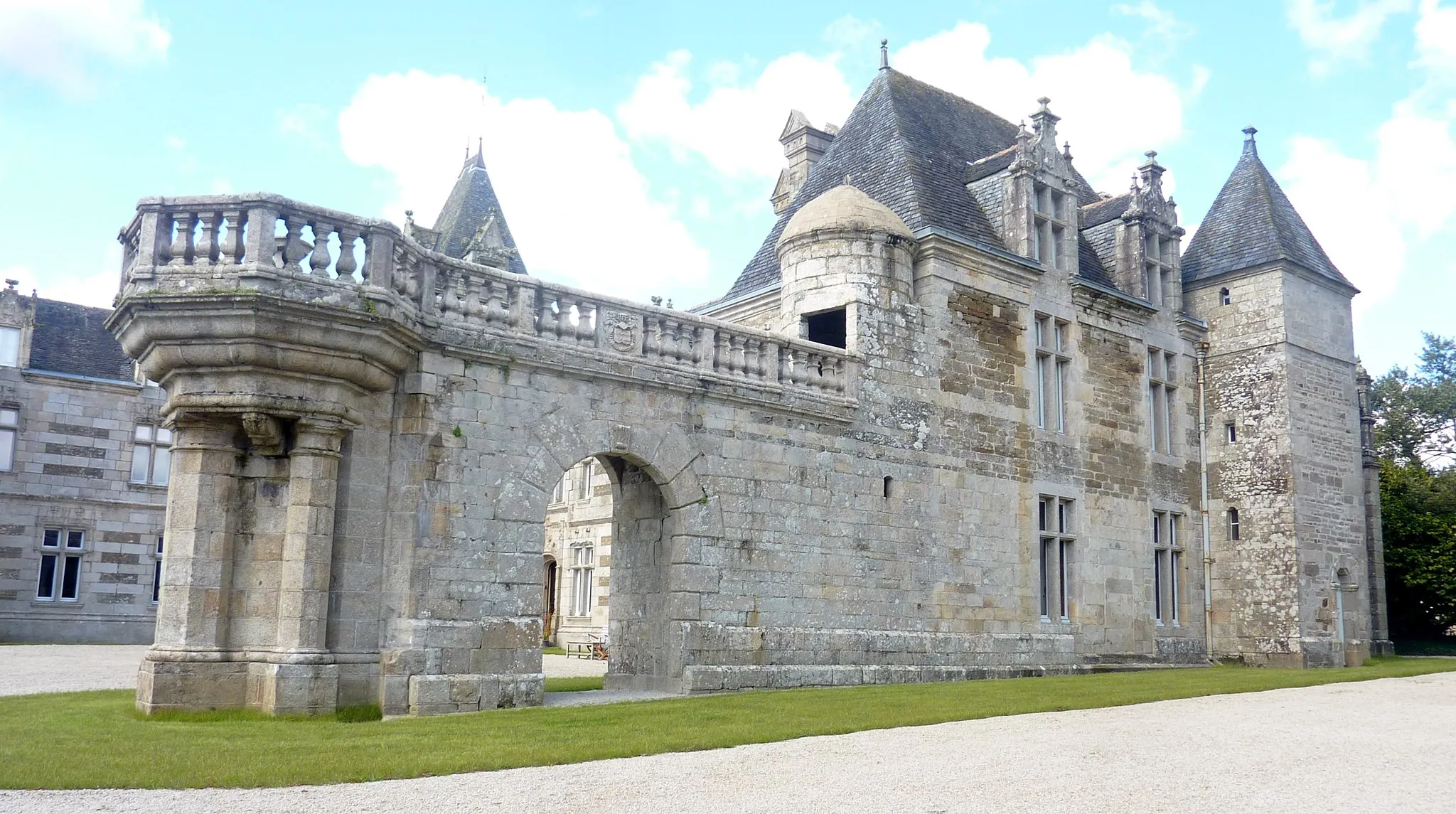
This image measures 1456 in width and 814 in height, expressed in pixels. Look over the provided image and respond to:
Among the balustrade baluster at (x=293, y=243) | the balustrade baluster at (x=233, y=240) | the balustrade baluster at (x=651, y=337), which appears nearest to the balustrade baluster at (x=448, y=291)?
the balustrade baluster at (x=293, y=243)

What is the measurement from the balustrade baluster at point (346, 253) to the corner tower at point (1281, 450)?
612 inches

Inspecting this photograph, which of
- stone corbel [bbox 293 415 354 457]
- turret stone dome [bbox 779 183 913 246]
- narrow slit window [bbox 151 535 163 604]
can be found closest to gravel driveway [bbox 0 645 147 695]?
narrow slit window [bbox 151 535 163 604]

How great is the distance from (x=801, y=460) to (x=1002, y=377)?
13.4 ft

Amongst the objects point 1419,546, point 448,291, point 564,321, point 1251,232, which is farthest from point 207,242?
point 1419,546

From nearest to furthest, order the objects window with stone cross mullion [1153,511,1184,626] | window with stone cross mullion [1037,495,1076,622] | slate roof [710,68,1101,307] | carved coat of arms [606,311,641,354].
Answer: carved coat of arms [606,311,641,354] → window with stone cross mullion [1037,495,1076,622] → slate roof [710,68,1101,307] → window with stone cross mullion [1153,511,1184,626]

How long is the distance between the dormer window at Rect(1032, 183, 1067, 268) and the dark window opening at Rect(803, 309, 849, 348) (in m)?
3.06

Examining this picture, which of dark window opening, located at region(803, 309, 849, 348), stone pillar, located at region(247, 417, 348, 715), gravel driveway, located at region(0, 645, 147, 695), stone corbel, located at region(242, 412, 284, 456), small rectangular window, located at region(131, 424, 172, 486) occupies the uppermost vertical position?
dark window opening, located at region(803, 309, 849, 348)

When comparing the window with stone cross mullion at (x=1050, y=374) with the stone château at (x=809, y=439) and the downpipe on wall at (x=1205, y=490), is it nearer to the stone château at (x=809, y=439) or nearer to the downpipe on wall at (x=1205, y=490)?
the stone château at (x=809, y=439)

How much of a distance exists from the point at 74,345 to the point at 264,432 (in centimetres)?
1895

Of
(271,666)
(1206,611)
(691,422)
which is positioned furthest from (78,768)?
(1206,611)

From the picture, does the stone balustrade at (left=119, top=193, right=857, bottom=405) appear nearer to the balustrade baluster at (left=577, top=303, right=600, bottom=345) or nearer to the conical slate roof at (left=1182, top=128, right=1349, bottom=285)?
the balustrade baluster at (left=577, top=303, right=600, bottom=345)

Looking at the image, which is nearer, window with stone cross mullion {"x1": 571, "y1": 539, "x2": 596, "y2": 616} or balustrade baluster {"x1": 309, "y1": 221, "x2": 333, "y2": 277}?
balustrade baluster {"x1": 309, "y1": 221, "x2": 333, "y2": 277}

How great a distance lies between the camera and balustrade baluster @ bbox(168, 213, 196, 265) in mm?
10016

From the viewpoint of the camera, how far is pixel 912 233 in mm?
15953
